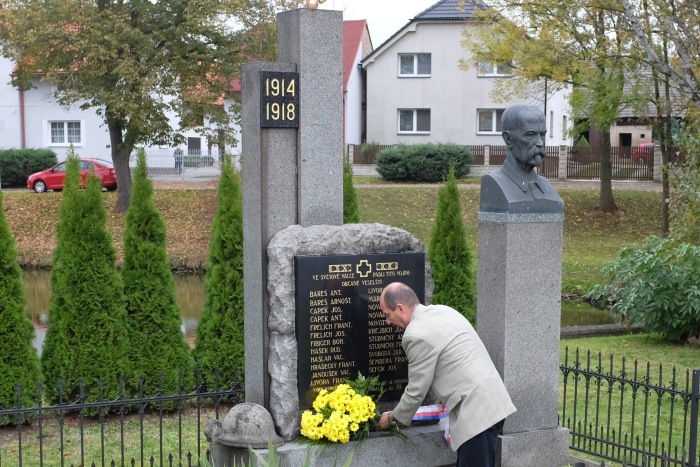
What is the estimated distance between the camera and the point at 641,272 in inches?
538

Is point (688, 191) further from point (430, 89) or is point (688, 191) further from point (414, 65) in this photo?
point (414, 65)

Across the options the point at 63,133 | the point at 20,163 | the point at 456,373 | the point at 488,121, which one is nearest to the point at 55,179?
the point at 20,163

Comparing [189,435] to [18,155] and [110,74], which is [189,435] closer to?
[110,74]

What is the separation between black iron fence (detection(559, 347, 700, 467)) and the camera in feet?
24.7

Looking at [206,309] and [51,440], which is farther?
[206,309]

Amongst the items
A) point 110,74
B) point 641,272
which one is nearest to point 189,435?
point 641,272

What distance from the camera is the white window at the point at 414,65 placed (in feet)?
138

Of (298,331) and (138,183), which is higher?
(138,183)

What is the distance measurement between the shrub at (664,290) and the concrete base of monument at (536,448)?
20.7 ft

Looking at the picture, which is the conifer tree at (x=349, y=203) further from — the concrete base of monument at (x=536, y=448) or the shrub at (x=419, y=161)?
the shrub at (x=419, y=161)

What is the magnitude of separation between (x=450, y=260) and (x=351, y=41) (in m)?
36.4

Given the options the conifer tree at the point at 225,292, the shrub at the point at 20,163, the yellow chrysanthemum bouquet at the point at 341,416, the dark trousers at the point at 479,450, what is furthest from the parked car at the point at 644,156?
the dark trousers at the point at 479,450

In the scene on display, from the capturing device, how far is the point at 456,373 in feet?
19.8

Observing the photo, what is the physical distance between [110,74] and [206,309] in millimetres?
18319
